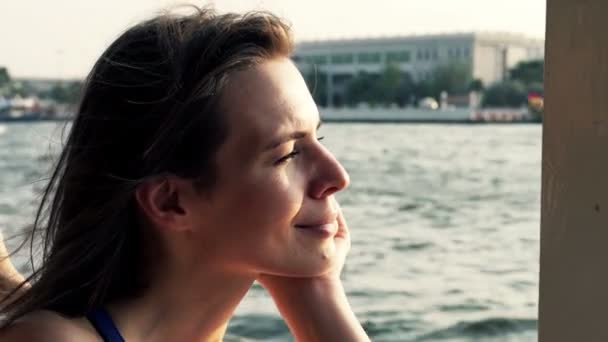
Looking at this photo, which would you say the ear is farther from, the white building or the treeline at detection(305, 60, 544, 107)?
the treeline at detection(305, 60, 544, 107)

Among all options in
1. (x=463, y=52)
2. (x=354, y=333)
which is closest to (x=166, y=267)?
(x=354, y=333)

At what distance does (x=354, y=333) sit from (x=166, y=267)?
186mm

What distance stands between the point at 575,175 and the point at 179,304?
14.4 inches

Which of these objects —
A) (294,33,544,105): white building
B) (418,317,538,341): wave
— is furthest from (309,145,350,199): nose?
(294,33,544,105): white building

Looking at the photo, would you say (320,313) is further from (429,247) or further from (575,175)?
(429,247)

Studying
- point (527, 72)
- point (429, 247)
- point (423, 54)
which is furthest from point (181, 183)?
point (423, 54)

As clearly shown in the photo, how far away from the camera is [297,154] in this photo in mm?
794

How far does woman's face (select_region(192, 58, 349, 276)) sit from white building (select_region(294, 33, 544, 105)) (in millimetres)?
20624

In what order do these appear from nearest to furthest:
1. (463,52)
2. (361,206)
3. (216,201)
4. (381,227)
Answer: (216,201)
(381,227)
(361,206)
(463,52)

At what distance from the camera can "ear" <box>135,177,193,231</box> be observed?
0.78m

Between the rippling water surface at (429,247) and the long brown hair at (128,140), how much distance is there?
0.12 m

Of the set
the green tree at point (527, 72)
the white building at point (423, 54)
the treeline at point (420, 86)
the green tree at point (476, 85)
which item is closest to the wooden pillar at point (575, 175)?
the green tree at point (527, 72)

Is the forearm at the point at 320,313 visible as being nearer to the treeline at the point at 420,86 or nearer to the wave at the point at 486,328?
the wave at the point at 486,328

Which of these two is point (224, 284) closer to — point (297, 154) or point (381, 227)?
point (297, 154)
